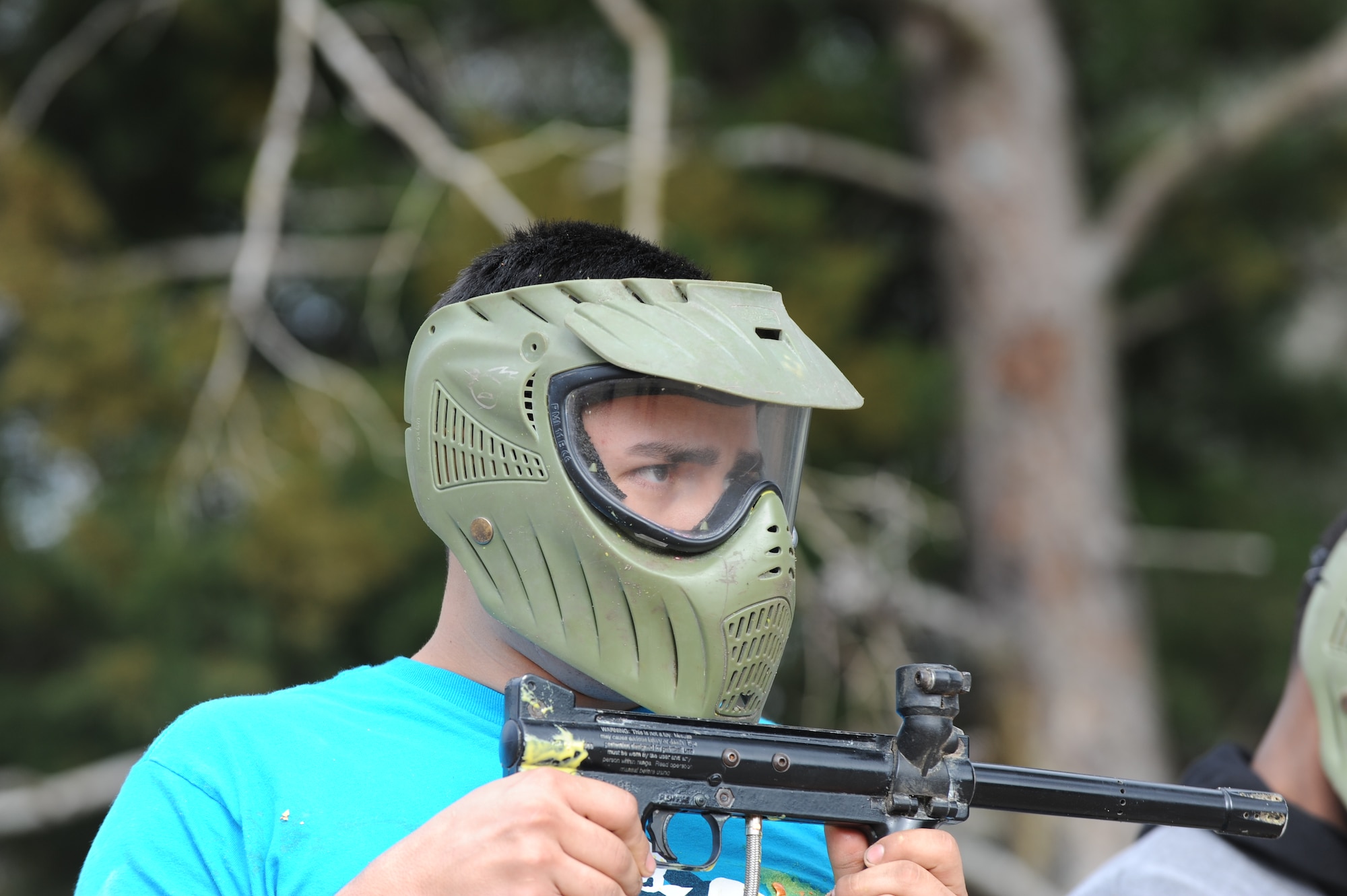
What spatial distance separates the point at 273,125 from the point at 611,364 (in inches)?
164

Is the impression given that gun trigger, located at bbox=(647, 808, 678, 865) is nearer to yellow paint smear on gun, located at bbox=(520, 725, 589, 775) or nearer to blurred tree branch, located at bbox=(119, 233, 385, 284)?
yellow paint smear on gun, located at bbox=(520, 725, 589, 775)

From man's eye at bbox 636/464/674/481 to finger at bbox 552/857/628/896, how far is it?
57 centimetres

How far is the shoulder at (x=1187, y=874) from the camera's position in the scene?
285 centimetres

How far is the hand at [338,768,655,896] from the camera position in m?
1.62

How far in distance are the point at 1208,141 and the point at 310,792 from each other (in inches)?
228

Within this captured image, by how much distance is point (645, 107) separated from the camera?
5.70m

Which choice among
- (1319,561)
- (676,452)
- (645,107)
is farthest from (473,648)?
(645,107)

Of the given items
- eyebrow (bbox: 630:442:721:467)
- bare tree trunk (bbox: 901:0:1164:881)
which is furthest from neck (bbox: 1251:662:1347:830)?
bare tree trunk (bbox: 901:0:1164:881)

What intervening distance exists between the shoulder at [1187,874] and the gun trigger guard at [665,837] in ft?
4.61

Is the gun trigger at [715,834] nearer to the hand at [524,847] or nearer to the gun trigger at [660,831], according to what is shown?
the gun trigger at [660,831]

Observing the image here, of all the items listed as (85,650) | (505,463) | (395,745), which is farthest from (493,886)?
(85,650)

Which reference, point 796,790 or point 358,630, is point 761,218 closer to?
point 358,630

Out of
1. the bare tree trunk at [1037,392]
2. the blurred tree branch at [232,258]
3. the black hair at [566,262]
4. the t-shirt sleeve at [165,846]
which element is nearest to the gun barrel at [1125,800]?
the black hair at [566,262]

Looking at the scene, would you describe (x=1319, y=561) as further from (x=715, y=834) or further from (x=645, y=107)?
(x=645, y=107)
